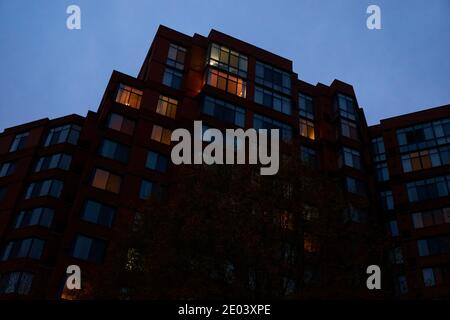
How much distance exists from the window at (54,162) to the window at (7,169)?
3.52 m

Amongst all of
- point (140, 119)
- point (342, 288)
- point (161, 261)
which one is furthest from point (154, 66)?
point (342, 288)

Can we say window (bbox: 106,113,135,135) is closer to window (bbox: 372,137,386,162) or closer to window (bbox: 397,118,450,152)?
window (bbox: 372,137,386,162)

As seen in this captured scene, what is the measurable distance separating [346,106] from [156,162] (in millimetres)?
26838

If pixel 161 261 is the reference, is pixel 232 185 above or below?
above

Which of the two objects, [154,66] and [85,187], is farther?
[154,66]

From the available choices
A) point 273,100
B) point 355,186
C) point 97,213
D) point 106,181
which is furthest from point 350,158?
point 97,213

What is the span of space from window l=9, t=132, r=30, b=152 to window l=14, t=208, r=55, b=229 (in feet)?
37.1

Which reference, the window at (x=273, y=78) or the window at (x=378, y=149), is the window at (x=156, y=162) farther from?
the window at (x=378, y=149)

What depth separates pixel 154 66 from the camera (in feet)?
156

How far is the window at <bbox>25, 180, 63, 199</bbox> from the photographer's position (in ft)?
141

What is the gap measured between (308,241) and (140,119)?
2855cm

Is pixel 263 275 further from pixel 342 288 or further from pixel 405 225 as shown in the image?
pixel 405 225

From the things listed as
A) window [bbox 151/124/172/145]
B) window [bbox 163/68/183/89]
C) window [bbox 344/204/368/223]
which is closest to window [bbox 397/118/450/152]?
window [bbox 344/204/368/223]
